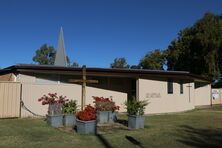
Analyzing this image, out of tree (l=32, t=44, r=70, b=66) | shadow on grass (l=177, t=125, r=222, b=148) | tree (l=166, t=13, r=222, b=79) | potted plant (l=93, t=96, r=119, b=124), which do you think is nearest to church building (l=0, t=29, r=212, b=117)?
potted plant (l=93, t=96, r=119, b=124)

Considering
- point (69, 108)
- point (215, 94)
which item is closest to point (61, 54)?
point (215, 94)

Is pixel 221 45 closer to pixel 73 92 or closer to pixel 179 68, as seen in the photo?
pixel 179 68

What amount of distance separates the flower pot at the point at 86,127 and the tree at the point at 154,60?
36926 mm

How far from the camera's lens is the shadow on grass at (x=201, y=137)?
8805 mm

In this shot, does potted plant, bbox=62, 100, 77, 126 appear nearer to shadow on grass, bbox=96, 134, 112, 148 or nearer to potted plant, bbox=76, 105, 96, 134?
potted plant, bbox=76, 105, 96, 134

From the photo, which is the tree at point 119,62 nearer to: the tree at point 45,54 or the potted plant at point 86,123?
the tree at point 45,54

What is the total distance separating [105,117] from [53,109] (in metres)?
2.28

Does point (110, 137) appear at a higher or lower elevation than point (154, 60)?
lower

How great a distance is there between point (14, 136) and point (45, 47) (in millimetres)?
59385

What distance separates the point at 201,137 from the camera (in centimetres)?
987

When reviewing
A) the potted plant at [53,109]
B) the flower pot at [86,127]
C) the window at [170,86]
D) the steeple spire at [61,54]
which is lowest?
the flower pot at [86,127]

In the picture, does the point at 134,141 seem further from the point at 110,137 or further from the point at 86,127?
the point at 86,127

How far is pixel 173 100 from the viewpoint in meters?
19.8

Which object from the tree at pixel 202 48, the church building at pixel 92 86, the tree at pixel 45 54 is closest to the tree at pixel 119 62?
the tree at pixel 45 54
